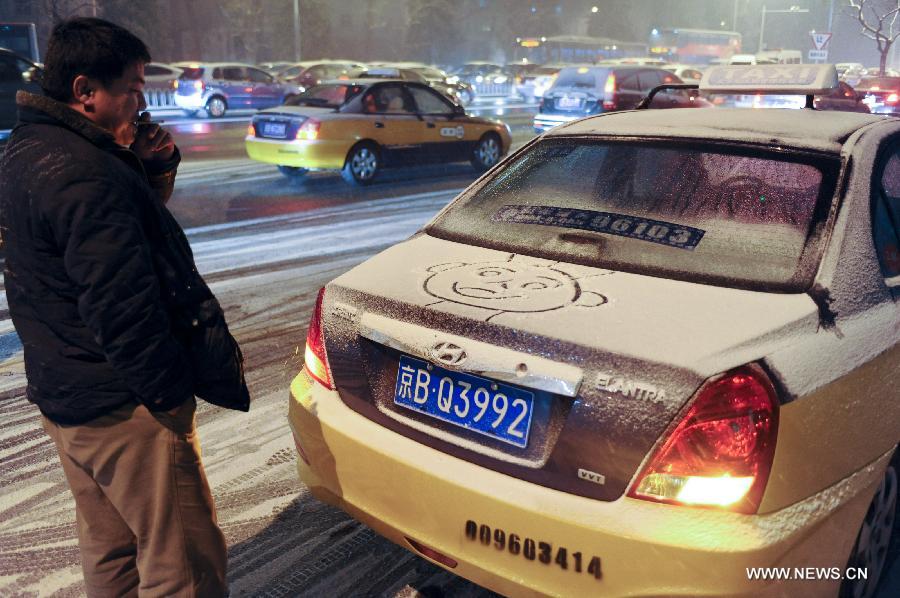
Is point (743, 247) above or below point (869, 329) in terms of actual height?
above

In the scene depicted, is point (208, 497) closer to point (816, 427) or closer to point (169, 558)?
point (169, 558)

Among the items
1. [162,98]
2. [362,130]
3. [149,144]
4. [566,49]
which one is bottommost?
[362,130]

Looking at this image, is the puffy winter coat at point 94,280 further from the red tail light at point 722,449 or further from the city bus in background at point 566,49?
the city bus in background at point 566,49

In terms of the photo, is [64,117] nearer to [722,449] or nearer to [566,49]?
[722,449]

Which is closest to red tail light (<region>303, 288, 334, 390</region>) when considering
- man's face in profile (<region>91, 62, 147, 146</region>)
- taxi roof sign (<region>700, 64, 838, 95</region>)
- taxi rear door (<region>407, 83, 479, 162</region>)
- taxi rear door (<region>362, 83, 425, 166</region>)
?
man's face in profile (<region>91, 62, 147, 146</region>)

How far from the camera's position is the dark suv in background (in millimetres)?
17875

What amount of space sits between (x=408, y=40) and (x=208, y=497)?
6130cm

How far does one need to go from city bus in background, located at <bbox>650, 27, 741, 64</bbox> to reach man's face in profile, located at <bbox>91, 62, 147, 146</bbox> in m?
64.5

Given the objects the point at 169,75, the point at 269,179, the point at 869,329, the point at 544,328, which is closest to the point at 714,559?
the point at 544,328

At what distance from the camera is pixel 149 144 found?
249 centimetres

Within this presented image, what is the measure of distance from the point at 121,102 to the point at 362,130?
416 inches

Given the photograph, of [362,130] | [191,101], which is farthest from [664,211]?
[191,101]

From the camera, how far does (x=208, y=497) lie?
2.39 m

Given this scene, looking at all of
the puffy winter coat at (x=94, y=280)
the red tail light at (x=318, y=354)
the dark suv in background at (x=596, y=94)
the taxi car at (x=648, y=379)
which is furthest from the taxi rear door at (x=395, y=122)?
the puffy winter coat at (x=94, y=280)
